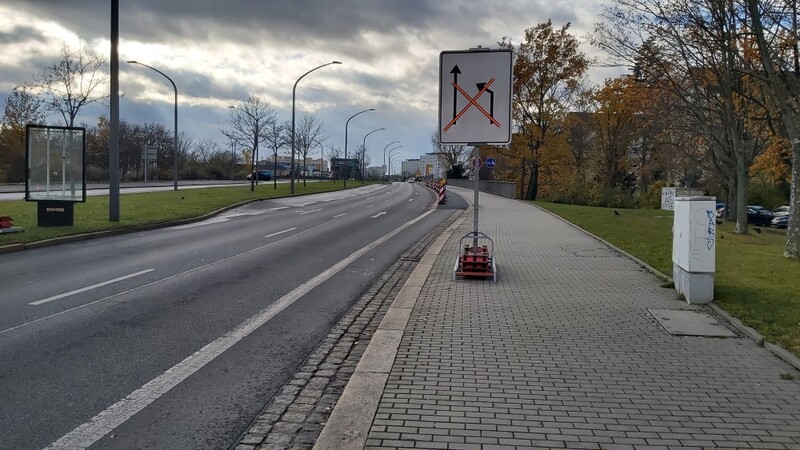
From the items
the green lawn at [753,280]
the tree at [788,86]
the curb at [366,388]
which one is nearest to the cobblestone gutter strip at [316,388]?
the curb at [366,388]

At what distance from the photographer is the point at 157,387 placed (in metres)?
4.81

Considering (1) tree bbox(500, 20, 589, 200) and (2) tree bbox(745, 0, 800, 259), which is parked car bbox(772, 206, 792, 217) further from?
(2) tree bbox(745, 0, 800, 259)

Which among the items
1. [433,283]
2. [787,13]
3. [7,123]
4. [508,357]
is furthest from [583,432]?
[7,123]

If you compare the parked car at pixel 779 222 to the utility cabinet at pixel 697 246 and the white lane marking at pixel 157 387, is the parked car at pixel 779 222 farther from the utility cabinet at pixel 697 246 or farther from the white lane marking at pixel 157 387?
the white lane marking at pixel 157 387

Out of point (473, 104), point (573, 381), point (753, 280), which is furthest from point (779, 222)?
point (573, 381)

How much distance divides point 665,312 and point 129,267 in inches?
349

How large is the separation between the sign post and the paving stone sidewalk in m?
2.56

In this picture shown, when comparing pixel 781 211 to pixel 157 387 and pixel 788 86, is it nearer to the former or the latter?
pixel 788 86

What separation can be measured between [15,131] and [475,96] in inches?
2125

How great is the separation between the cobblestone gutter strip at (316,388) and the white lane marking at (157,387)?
0.90 meters

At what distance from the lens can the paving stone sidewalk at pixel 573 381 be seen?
3867mm

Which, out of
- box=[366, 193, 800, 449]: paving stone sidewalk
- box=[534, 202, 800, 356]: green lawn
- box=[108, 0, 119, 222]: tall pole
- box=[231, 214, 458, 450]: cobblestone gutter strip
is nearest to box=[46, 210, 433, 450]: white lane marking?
box=[231, 214, 458, 450]: cobblestone gutter strip

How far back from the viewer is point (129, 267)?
10.7m

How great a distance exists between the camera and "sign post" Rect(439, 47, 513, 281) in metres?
9.38
